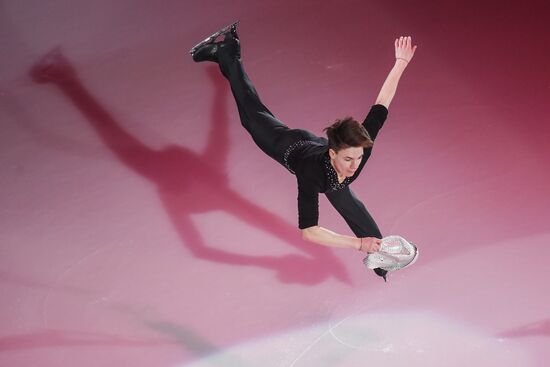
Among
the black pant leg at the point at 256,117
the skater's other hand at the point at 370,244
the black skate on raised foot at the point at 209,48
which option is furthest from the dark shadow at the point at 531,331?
the black skate on raised foot at the point at 209,48

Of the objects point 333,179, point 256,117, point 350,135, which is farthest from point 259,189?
point 350,135

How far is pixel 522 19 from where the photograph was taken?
5.60m

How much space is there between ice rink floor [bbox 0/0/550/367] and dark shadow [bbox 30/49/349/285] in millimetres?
12

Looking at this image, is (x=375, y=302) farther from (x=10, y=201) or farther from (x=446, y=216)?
(x=10, y=201)

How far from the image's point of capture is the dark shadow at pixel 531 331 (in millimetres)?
3570

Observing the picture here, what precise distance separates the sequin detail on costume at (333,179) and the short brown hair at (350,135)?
20 cm

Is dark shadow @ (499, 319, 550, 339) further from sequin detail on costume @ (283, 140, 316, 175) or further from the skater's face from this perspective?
sequin detail on costume @ (283, 140, 316, 175)

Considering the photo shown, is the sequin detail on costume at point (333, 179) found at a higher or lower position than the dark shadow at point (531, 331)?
higher

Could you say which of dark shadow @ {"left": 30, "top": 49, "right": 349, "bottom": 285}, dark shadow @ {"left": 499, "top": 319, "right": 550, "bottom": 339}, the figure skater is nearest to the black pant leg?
the figure skater

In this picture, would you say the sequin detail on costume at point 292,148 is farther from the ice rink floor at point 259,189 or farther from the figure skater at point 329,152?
the ice rink floor at point 259,189

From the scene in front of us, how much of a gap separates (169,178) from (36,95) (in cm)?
132

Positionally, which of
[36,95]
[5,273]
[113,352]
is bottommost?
[113,352]

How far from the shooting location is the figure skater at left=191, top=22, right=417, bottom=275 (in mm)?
2947

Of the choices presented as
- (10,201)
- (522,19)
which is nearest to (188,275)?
(10,201)
